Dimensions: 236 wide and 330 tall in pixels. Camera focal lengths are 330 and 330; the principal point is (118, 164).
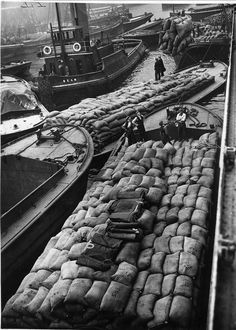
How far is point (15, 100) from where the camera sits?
20.9 m

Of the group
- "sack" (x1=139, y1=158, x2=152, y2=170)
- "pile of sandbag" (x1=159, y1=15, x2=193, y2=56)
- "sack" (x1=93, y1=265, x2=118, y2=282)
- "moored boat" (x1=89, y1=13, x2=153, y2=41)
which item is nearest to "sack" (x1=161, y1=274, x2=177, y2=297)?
"sack" (x1=93, y1=265, x2=118, y2=282)

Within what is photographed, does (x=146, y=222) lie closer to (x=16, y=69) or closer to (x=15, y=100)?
(x=15, y=100)

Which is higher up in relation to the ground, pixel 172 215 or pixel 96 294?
pixel 172 215

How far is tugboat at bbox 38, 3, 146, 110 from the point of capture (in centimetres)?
2575

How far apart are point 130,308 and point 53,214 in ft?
17.1

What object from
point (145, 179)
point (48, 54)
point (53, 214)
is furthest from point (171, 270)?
point (48, 54)

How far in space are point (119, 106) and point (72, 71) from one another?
41.3 ft

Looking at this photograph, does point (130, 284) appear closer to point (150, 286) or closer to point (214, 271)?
point (150, 286)

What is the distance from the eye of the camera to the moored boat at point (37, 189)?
31.7ft

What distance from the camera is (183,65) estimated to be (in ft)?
104

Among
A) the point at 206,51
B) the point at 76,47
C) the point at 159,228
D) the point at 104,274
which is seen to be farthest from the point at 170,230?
the point at 206,51

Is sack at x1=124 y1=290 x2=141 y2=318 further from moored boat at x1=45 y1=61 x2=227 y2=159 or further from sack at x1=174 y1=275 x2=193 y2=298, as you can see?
moored boat at x1=45 y1=61 x2=227 y2=159

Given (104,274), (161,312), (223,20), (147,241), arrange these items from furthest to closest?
(223,20)
(147,241)
(104,274)
(161,312)

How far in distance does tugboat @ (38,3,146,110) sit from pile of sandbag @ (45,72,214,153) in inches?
272
